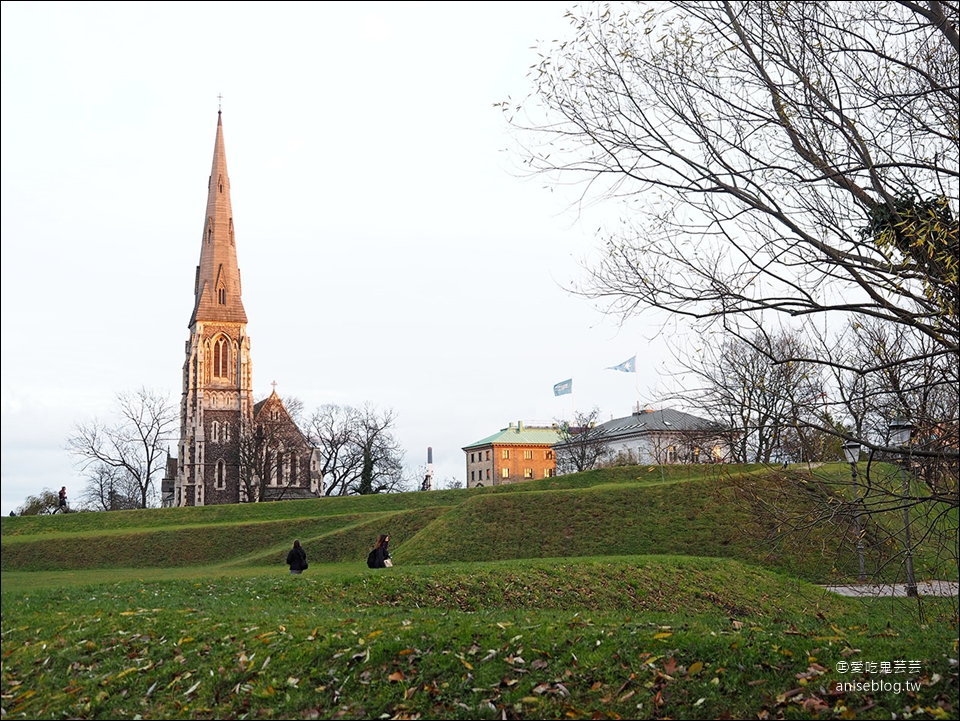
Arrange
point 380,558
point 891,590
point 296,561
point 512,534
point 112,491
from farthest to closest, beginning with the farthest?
point 112,491, point 512,534, point 380,558, point 296,561, point 891,590

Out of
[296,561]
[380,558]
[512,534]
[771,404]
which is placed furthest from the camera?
[512,534]

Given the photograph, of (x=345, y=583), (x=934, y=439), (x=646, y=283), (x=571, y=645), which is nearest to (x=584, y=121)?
(x=646, y=283)

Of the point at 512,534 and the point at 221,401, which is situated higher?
the point at 221,401

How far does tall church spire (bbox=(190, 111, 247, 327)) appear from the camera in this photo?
8438cm

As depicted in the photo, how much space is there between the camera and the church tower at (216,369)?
8238 centimetres

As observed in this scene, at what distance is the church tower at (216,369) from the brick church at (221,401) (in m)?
0.10

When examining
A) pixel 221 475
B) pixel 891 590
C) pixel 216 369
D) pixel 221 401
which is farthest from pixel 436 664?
pixel 216 369

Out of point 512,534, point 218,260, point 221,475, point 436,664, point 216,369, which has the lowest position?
point 436,664

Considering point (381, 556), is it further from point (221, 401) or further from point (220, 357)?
point (220, 357)

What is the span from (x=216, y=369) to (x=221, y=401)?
3.58 meters

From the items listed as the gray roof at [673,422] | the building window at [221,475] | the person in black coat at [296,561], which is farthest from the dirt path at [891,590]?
the building window at [221,475]

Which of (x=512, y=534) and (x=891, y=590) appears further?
(x=512, y=534)

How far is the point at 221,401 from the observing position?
8650 centimetres

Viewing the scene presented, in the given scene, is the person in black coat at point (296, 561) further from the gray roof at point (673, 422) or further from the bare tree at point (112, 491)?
the bare tree at point (112, 491)
